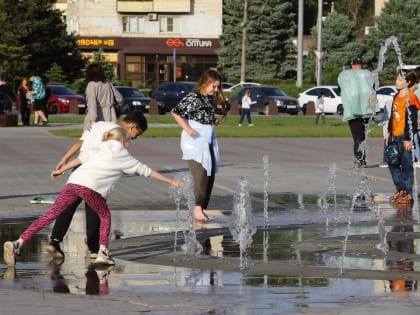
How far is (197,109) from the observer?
1398 centimetres

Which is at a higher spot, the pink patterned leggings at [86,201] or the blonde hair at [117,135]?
the blonde hair at [117,135]

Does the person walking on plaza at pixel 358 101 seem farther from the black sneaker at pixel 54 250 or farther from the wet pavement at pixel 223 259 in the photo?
the black sneaker at pixel 54 250

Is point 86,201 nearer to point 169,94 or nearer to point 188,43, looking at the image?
point 169,94

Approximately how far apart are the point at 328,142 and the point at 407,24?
173 feet

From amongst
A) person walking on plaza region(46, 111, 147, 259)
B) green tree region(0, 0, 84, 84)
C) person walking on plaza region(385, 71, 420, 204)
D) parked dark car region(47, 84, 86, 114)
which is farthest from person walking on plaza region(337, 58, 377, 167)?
green tree region(0, 0, 84, 84)

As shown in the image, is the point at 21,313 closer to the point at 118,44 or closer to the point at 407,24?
the point at 407,24

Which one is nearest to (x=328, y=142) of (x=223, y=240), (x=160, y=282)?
(x=223, y=240)

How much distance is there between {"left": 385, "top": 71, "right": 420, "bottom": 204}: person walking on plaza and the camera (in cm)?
1573

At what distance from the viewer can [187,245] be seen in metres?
11.5

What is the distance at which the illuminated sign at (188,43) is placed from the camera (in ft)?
305

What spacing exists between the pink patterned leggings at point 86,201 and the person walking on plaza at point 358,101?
805cm

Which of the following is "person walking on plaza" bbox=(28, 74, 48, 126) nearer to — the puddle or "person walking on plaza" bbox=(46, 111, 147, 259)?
the puddle

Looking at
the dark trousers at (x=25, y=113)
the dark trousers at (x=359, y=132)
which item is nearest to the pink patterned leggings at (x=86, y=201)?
the dark trousers at (x=359, y=132)

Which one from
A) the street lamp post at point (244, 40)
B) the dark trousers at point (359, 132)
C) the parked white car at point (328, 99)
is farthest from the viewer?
the street lamp post at point (244, 40)
